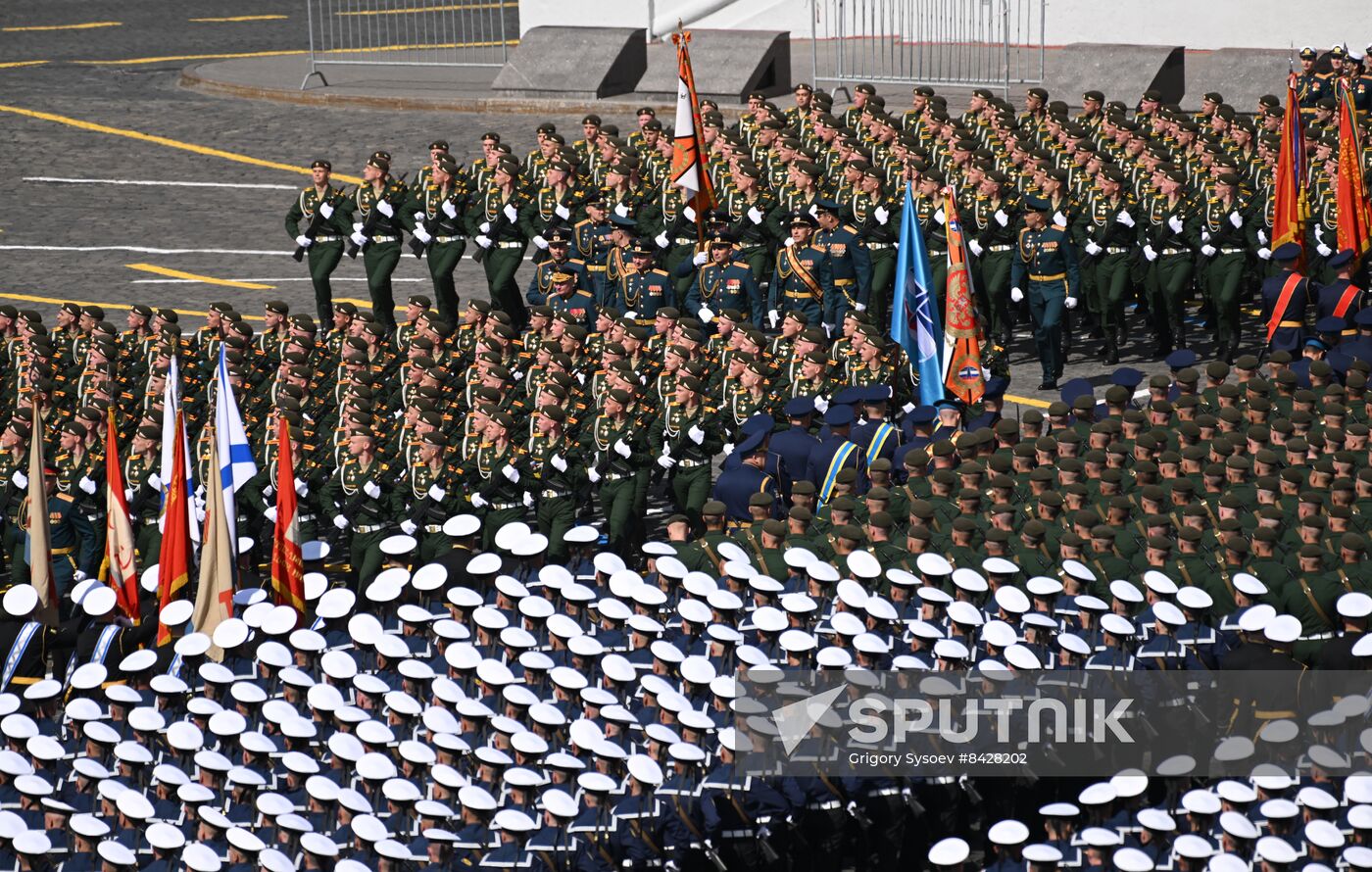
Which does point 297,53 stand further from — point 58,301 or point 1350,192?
point 1350,192

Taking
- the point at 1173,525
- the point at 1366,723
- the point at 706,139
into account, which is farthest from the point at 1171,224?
the point at 1366,723

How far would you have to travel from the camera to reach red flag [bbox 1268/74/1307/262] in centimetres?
Answer: 2205

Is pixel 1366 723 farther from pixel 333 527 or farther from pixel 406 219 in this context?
pixel 406 219

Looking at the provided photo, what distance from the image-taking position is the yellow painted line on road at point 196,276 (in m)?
26.7

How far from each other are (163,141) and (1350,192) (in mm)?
16284

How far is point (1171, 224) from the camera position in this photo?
22734mm

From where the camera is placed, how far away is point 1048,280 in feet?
73.8

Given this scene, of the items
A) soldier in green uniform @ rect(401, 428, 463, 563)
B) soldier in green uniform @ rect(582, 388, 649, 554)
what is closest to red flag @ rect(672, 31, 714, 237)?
soldier in green uniform @ rect(582, 388, 649, 554)

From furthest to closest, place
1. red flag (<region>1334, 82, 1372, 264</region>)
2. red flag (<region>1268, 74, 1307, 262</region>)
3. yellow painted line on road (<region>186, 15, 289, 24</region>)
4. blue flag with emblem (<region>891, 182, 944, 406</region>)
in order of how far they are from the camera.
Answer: yellow painted line on road (<region>186, 15, 289, 24</region>) < red flag (<region>1334, 82, 1372, 264</region>) < red flag (<region>1268, 74, 1307, 262</region>) < blue flag with emblem (<region>891, 182, 944, 406</region>)

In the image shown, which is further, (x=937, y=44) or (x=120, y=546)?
(x=937, y=44)

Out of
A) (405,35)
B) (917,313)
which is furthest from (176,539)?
(405,35)

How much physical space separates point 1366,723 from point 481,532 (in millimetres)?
7114

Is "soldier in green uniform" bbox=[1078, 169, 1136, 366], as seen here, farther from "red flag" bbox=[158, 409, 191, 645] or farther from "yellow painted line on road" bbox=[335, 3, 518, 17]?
"yellow painted line on road" bbox=[335, 3, 518, 17]

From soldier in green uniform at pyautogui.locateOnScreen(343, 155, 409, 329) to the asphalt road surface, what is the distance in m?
1.82
